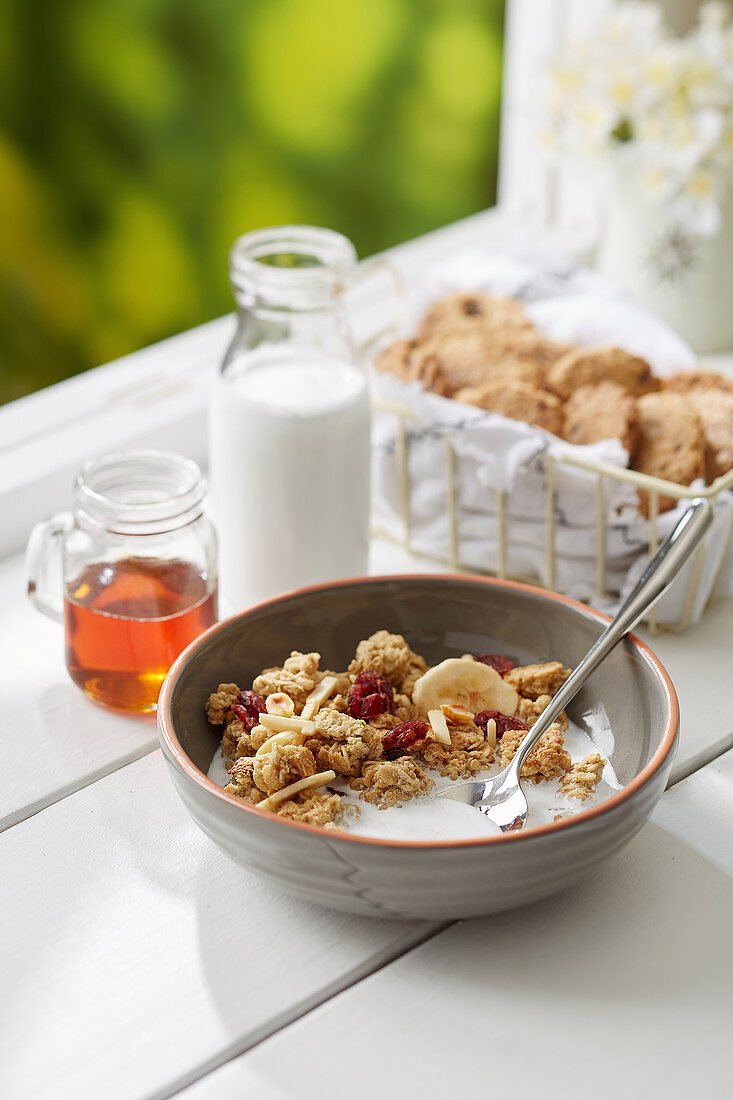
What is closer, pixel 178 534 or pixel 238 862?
pixel 238 862

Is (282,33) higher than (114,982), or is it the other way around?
(282,33)

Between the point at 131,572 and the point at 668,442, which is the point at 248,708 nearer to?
the point at 131,572

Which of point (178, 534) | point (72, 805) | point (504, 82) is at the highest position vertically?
point (504, 82)

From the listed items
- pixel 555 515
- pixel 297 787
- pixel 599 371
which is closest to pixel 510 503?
pixel 555 515

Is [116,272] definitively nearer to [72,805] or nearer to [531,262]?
[531,262]

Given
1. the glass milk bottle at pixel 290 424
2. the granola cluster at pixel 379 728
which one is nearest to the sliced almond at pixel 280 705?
the granola cluster at pixel 379 728

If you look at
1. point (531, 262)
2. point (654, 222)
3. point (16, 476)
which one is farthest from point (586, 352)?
point (16, 476)

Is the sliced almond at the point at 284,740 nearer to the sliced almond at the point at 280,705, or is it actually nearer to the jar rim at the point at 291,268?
the sliced almond at the point at 280,705
